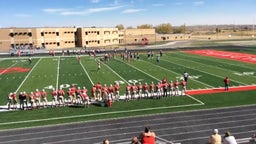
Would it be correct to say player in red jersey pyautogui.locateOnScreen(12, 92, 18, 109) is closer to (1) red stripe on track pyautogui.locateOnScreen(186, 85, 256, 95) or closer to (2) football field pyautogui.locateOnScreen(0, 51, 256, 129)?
(2) football field pyautogui.locateOnScreen(0, 51, 256, 129)

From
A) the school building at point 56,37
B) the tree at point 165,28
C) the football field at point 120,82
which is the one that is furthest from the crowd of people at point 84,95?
the tree at point 165,28

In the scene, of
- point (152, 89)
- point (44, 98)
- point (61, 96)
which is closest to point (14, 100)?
point (44, 98)

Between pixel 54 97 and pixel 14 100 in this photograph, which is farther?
pixel 54 97

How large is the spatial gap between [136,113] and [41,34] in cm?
6790

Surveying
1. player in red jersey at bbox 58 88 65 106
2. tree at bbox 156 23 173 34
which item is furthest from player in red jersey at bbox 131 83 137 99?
tree at bbox 156 23 173 34

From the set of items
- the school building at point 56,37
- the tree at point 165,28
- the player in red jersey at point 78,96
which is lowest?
the player in red jersey at point 78,96

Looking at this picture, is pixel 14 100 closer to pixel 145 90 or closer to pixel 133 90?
pixel 133 90

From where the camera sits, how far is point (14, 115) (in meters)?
18.8

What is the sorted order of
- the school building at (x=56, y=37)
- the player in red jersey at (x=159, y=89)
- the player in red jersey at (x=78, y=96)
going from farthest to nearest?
1. the school building at (x=56, y=37)
2. the player in red jersey at (x=159, y=89)
3. the player in red jersey at (x=78, y=96)

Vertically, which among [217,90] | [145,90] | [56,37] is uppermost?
[56,37]

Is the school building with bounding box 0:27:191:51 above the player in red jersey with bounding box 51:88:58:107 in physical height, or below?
above

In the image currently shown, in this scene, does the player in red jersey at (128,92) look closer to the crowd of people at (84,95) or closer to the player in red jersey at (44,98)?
the crowd of people at (84,95)

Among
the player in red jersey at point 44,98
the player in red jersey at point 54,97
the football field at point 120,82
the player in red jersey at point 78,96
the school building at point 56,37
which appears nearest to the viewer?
the football field at point 120,82

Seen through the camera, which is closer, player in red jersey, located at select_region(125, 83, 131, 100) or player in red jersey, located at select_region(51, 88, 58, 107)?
player in red jersey, located at select_region(51, 88, 58, 107)
